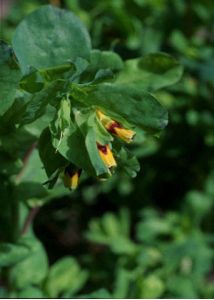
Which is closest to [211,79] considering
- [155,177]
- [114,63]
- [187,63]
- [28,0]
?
[187,63]

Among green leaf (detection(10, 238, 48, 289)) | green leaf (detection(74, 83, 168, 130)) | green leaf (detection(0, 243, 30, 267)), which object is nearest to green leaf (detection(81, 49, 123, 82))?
green leaf (detection(74, 83, 168, 130))

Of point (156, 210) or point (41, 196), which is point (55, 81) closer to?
point (41, 196)

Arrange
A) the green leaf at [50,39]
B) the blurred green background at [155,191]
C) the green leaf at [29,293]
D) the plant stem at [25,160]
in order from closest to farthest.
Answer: the green leaf at [50,39]
the plant stem at [25,160]
the green leaf at [29,293]
the blurred green background at [155,191]

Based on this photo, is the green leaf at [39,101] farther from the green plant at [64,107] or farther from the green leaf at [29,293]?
the green leaf at [29,293]

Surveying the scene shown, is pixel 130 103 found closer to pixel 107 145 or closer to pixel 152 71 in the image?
pixel 107 145

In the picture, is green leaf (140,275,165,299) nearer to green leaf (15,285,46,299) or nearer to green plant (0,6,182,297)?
green leaf (15,285,46,299)

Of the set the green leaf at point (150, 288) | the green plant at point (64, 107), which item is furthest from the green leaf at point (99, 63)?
the green leaf at point (150, 288)
